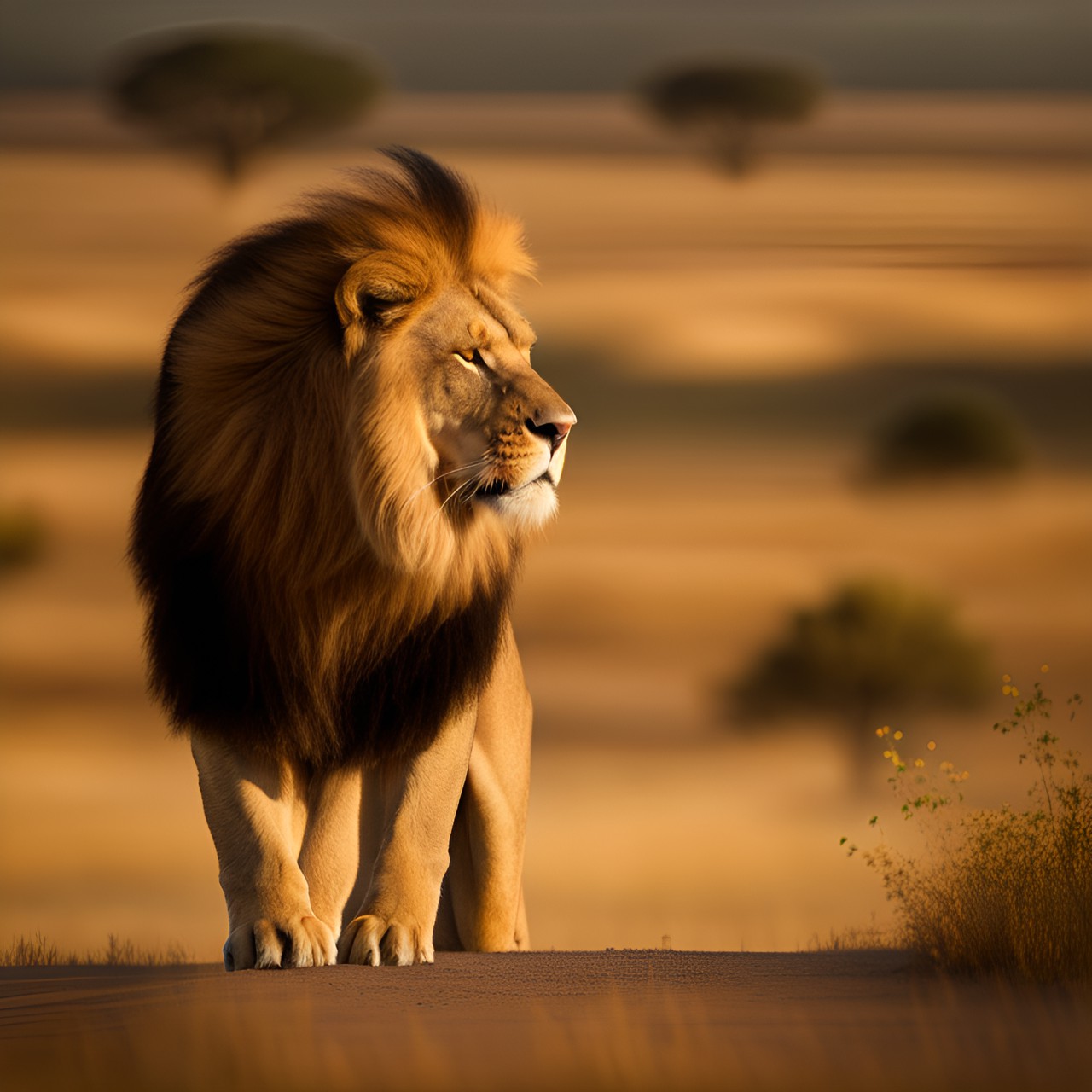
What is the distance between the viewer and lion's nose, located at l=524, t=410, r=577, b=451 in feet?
16.2

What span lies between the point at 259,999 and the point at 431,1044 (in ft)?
2.35

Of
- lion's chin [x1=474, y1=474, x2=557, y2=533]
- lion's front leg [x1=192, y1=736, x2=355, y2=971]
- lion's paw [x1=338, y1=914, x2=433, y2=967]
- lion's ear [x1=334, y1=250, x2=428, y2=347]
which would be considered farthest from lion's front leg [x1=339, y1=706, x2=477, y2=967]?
lion's ear [x1=334, y1=250, x2=428, y2=347]

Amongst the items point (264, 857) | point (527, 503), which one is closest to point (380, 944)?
point (264, 857)

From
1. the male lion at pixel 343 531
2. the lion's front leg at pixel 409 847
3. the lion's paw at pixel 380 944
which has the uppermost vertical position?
the male lion at pixel 343 531

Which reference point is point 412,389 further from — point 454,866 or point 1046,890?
point 1046,890

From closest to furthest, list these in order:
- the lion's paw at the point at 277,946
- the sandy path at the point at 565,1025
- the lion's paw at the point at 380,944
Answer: the sandy path at the point at 565,1025
the lion's paw at the point at 277,946
the lion's paw at the point at 380,944

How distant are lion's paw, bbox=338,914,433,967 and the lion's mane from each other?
0.52 metres

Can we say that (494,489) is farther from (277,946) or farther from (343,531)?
(277,946)

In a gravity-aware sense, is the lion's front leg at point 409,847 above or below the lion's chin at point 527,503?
below

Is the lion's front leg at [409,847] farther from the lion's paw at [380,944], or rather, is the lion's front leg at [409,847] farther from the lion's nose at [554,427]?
the lion's nose at [554,427]

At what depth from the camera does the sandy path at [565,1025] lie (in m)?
3.47

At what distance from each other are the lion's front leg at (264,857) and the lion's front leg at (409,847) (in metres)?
0.11

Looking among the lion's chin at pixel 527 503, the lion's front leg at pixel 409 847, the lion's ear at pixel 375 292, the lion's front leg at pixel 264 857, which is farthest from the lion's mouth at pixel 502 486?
the lion's front leg at pixel 264 857

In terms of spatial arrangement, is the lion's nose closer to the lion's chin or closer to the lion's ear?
the lion's chin
